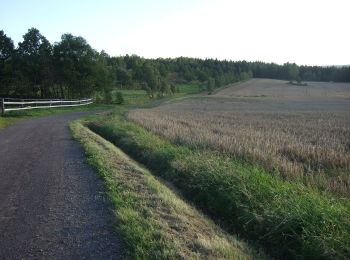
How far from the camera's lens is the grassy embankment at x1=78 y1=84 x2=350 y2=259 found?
635 centimetres

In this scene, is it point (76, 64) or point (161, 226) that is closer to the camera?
point (161, 226)

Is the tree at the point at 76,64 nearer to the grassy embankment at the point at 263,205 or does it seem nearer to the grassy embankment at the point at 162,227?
the grassy embankment at the point at 263,205

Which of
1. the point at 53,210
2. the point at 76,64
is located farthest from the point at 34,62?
the point at 53,210

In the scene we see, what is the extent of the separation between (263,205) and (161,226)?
214 cm

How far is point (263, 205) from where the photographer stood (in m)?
7.79

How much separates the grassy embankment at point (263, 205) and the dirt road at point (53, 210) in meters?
2.32

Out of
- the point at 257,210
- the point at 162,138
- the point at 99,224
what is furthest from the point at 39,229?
the point at 162,138

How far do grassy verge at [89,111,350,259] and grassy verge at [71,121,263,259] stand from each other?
58 cm

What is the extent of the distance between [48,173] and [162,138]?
23.3ft

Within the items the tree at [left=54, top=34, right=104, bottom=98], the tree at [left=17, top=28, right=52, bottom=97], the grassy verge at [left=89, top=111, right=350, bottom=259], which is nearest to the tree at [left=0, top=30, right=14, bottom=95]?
the tree at [left=17, top=28, right=52, bottom=97]

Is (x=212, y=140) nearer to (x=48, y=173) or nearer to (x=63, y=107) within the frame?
(x=48, y=173)

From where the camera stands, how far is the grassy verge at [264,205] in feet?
20.8

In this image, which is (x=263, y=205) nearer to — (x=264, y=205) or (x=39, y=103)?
(x=264, y=205)

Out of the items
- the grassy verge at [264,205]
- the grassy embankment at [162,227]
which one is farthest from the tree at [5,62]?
the grassy embankment at [162,227]
